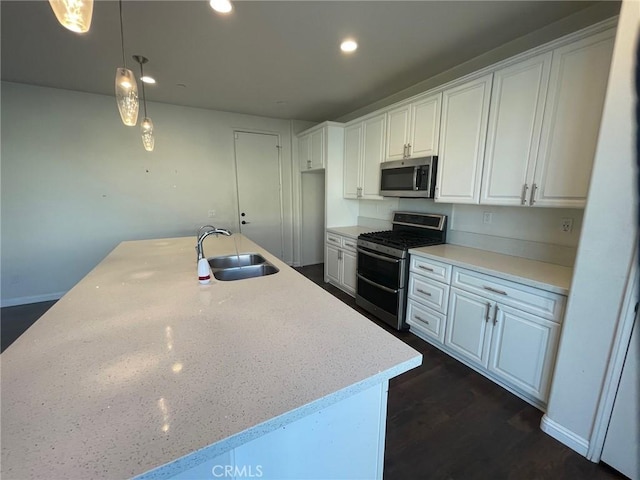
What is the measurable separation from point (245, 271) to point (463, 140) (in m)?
2.10

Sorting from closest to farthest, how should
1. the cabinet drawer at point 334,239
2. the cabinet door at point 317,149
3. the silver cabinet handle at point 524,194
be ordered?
the silver cabinet handle at point 524,194 → the cabinet drawer at point 334,239 → the cabinet door at point 317,149

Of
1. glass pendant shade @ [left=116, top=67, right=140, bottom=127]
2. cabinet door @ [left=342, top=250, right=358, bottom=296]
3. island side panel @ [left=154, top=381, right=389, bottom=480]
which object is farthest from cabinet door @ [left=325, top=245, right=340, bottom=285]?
island side panel @ [left=154, top=381, right=389, bottom=480]

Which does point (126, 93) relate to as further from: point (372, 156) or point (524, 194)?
point (524, 194)

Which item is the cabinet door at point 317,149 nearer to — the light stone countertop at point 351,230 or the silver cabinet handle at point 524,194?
the light stone countertop at point 351,230

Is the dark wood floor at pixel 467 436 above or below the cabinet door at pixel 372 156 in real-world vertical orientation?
below

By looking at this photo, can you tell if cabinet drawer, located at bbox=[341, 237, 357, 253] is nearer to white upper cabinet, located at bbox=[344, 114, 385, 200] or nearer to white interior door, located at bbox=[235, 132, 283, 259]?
white upper cabinet, located at bbox=[344, 114, 385, 200]

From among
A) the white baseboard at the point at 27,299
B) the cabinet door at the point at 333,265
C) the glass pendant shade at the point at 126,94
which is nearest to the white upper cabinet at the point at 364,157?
the cabinet door at the point at 333,265

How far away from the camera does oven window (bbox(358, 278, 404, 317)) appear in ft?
8.64

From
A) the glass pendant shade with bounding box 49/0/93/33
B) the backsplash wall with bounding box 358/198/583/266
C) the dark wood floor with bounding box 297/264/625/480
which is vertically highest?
the glass pendant shade with bounding box 49/0/93/33

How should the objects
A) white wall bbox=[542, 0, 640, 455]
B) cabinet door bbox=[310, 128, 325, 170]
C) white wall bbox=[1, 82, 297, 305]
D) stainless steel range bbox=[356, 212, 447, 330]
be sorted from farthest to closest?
cabinet door bbox=[310, 128, 325, 170] < white wall bbox=[1, 82, 297, 305] < stainless steel range bbox=[356, 212, 447, 330] < white wall bbox=[542, 0, 640, 455]

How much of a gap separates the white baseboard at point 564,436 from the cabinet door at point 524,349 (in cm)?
16

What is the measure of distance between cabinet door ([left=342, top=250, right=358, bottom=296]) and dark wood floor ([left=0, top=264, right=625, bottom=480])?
1457 millimetres

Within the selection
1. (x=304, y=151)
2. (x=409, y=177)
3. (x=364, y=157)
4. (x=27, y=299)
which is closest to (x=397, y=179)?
(x=409, y=177)

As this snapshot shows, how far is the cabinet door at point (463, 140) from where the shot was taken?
6.98 feet
